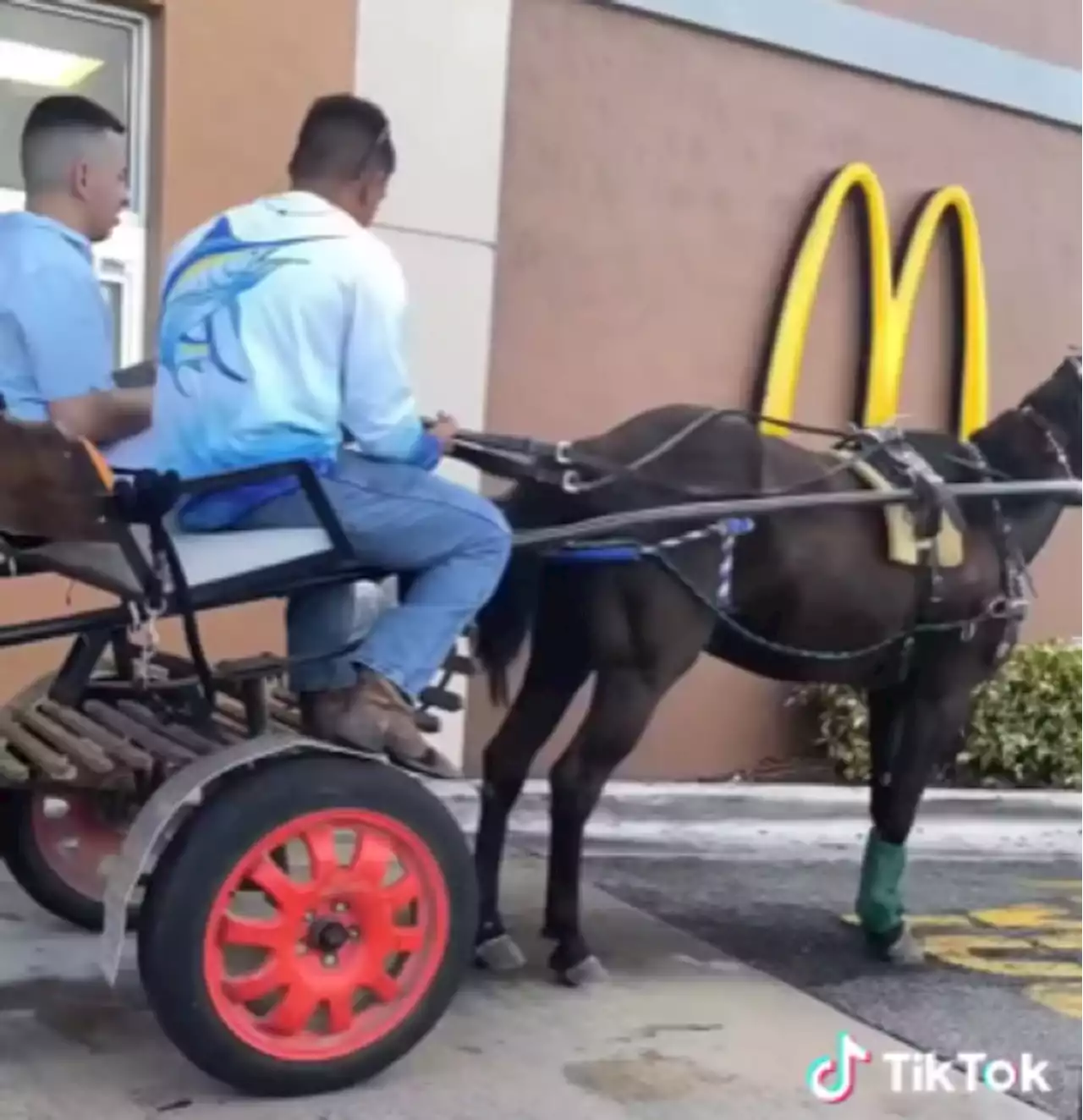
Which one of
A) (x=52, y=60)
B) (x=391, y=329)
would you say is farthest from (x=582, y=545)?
(x=52, y=60)

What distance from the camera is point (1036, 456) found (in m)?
5.05

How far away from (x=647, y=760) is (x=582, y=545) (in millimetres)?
3540

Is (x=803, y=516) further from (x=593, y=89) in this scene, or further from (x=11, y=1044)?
(x=593, y=89)

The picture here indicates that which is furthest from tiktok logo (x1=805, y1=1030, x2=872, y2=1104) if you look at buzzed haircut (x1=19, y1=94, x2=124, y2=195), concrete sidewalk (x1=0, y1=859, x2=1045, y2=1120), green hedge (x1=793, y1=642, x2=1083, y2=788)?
green hedge (x1=793, y1=642, x2=1083, y2=788)

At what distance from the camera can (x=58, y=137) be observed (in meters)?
3.96

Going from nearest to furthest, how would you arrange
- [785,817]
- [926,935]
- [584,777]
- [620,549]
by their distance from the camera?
[620,549]
[584,777]
[926,935]
[785,817]

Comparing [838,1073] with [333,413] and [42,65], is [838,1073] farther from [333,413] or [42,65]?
[42,65]

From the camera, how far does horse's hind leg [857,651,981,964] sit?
4.87 m

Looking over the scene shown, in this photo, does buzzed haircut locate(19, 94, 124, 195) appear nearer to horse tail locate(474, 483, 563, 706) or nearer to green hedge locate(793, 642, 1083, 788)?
horse tail locate(474, 483, 563, 706)

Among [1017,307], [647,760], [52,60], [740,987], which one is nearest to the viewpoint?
[740,987]

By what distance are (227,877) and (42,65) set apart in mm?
4020

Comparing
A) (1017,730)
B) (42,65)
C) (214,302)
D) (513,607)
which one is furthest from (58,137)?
(1017,730)

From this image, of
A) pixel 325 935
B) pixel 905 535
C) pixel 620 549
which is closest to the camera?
pixel 325 935

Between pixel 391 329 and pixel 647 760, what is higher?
pixel 391 329
